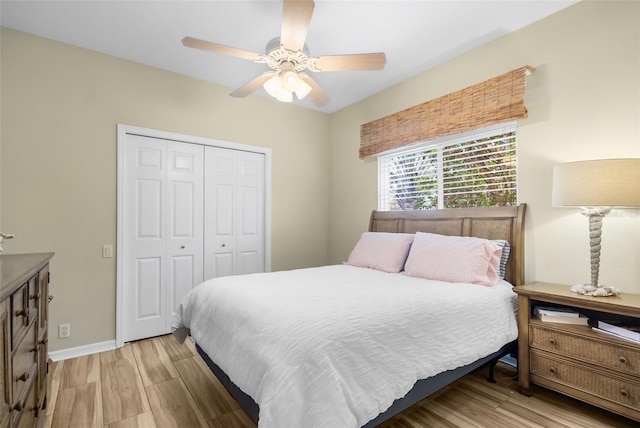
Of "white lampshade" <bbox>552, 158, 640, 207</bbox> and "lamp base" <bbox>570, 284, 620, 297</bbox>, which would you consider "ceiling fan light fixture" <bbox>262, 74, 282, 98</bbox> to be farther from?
"lamp base" <bbox>570, 284, 620, 297</bbox>

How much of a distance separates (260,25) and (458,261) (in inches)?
94.1

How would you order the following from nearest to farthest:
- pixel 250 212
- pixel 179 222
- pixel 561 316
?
1. pixel 561 316
2. pixel 179 222
3. pixel 250 212

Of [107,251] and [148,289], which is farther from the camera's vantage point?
[148,289]

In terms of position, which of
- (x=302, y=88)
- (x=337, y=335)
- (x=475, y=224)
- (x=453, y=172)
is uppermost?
(x=302, y=88)

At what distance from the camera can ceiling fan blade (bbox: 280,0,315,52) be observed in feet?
5.40

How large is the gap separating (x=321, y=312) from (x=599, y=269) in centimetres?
196

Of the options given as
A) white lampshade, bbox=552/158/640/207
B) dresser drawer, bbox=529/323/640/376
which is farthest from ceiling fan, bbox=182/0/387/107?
dresser drawer, bbox=529/323/640/376

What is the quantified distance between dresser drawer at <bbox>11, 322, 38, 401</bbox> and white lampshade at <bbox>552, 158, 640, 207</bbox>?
2836 mm

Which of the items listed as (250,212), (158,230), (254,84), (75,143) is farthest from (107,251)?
(254,84)

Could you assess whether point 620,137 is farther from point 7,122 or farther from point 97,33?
point 7,122

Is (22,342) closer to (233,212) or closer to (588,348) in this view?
(233,212)

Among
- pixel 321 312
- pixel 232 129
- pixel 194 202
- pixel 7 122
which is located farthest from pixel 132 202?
pixel 321 312

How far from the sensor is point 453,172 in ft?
9.89

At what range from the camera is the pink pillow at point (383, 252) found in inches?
108
